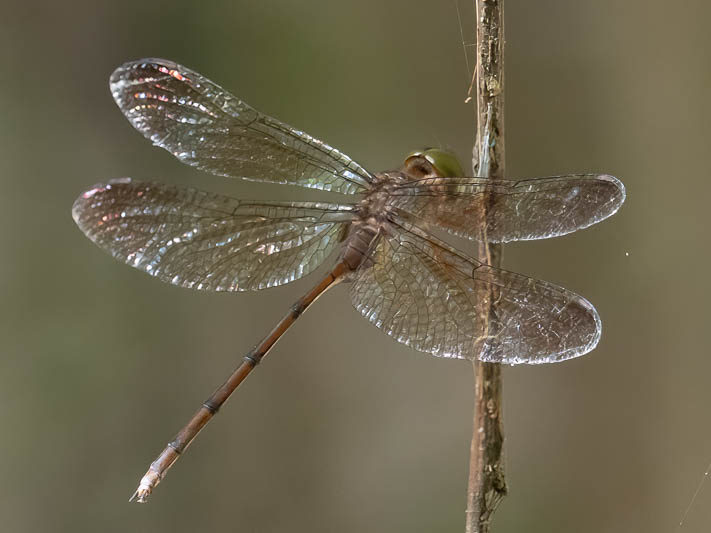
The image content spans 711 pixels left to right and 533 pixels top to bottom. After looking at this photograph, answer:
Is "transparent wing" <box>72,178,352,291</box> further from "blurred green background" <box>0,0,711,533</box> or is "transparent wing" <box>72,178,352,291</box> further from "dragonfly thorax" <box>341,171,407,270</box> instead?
"blurred green background" <box>0,0,711,533</box>

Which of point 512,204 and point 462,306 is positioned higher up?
point 512,204

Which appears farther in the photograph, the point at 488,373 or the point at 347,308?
the point at 347,308

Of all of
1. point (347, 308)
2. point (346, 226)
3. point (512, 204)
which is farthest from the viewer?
point (347, 308)

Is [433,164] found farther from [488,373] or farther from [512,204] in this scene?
Answer: [488,373]

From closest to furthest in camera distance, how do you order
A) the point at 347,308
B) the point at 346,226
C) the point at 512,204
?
the point at 512,204, the point at 346,226, the point at 347,308

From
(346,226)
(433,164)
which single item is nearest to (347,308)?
(346,226)

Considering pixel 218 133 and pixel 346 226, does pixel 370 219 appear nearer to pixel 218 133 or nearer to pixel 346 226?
pixel 346 226

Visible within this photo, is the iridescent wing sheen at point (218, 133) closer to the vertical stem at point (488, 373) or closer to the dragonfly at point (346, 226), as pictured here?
the dragonfly at point (346, 226)
